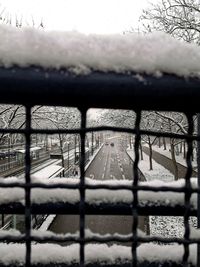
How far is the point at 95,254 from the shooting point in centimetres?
119

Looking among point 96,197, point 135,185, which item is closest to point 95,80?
point 135,185

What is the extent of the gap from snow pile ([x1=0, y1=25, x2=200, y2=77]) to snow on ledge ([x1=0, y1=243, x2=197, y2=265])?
616 millimetres

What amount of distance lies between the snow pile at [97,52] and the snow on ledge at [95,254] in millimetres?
616

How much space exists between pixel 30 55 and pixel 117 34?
20cm

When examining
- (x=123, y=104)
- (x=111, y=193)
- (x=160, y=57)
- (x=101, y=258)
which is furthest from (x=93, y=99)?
(x=101, y=258)

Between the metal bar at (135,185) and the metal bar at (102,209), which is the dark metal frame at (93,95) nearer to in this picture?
the metal bar at (135,185)

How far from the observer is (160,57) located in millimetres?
828

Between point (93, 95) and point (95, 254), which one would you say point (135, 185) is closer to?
point (93, 95)

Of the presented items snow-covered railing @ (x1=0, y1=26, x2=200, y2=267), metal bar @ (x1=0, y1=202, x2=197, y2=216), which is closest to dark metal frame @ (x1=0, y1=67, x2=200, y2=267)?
snow-covered railing @ (x1=0, y1=26, x2=200, y2=267)

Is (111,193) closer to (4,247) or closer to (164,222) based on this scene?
(4,247)

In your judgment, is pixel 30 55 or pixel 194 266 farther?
pixel 194 266

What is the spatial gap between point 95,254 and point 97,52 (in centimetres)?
66

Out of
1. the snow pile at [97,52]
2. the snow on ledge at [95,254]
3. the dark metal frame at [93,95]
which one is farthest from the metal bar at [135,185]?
the snow on ledge at [95,254]

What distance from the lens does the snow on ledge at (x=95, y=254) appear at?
3.86 feet
